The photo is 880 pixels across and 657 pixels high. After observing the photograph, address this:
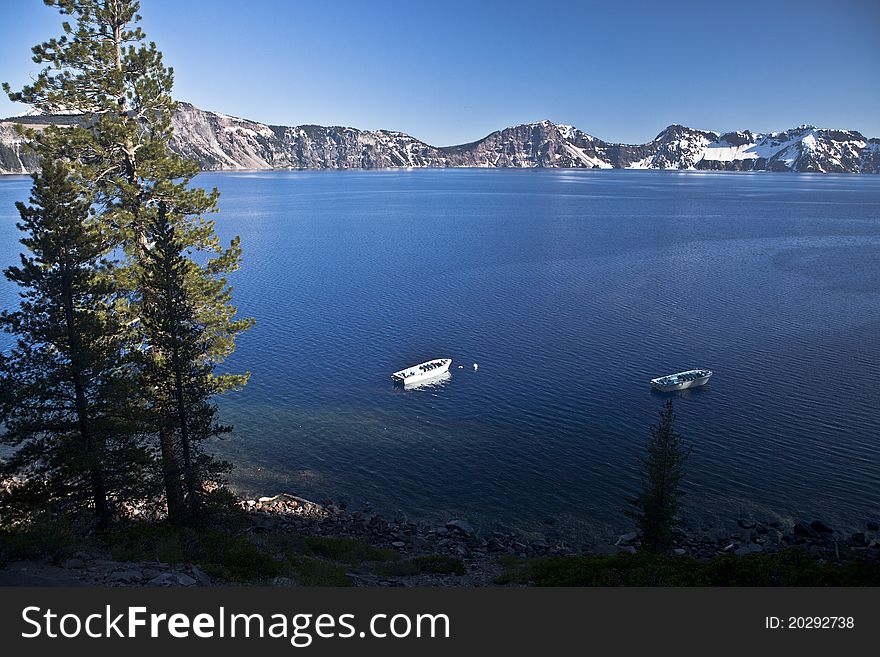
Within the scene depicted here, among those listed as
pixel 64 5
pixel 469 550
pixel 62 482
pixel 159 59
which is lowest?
pixel 469 550

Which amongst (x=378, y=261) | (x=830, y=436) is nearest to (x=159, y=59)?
(x=830, y=436)

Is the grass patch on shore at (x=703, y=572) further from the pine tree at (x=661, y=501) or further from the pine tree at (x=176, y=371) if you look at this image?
the pine tree at (x=176, y=371)

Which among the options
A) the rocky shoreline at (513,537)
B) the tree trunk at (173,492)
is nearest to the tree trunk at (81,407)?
the tree trunk at (173,492)

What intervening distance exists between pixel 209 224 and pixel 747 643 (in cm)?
2933

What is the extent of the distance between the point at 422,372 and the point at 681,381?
2399 cm

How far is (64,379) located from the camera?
23.8 m

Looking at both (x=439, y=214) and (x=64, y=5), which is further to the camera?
(x=439, y=214)

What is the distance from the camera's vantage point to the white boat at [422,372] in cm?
5547

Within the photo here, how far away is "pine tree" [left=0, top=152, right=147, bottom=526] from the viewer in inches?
923

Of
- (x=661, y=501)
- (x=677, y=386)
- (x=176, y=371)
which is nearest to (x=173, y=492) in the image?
(x=176, y=371)

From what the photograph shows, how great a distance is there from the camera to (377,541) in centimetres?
3167

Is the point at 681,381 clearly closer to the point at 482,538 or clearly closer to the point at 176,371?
the point at 482,538

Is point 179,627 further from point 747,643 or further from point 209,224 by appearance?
point 209,224

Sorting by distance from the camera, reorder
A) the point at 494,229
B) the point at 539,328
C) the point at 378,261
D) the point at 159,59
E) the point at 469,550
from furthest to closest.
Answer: the point at 494,229 < the point at 378,261 < the point at 539,328 < the point at 469,550 < the point at 159,59
